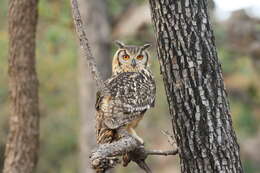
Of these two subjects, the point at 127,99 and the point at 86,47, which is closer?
the point at 86,47

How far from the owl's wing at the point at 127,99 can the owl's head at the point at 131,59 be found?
344mm

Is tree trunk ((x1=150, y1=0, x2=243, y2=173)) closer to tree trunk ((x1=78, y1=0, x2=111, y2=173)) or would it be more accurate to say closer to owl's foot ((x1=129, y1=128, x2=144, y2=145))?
owl's foot ((x1=129, y1=128, x2=144, y2=145))

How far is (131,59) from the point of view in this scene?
5.48m

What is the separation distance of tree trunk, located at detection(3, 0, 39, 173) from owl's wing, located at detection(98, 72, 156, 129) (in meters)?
1.32

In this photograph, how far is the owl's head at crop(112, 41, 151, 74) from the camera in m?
5.46

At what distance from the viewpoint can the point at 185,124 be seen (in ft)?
14.0

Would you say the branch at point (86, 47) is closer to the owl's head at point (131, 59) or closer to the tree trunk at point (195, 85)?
the tree trunk at point (195, 85)

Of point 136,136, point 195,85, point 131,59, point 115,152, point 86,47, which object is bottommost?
point 115,152

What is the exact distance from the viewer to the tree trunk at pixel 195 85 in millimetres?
4188

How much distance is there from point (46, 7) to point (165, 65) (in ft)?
26.2

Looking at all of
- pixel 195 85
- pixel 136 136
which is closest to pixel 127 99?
pixel 136 136

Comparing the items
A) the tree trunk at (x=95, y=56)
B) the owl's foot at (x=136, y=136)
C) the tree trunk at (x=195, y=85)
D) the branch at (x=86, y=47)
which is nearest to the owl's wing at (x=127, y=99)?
the owl's foot at (x=136, y=136)

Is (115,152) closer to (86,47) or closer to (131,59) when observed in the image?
(86,47)

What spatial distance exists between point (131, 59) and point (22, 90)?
1.24 meters
